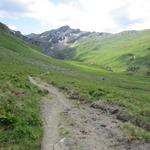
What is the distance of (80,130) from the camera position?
2664 cm

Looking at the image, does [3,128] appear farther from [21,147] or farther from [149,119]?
[149,119]

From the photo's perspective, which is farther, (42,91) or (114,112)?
(42,91)

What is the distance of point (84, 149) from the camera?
2228cm

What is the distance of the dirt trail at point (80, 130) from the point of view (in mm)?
23109

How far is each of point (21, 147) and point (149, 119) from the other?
584 inches

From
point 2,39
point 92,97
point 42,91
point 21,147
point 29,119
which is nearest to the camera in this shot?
point 21,147

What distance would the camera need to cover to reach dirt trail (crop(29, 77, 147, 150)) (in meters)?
23.1

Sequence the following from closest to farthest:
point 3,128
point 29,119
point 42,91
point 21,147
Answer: point 21,147
point 3,128
point 29,119
point 42,91

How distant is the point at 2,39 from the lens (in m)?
180

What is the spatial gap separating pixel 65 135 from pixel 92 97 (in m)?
20.7

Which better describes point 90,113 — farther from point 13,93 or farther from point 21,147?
point 21,147

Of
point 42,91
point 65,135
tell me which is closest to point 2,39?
point 42,91

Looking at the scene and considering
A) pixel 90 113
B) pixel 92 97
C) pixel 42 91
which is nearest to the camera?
pixel 90 113

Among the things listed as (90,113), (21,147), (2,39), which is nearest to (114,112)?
(90,113)
